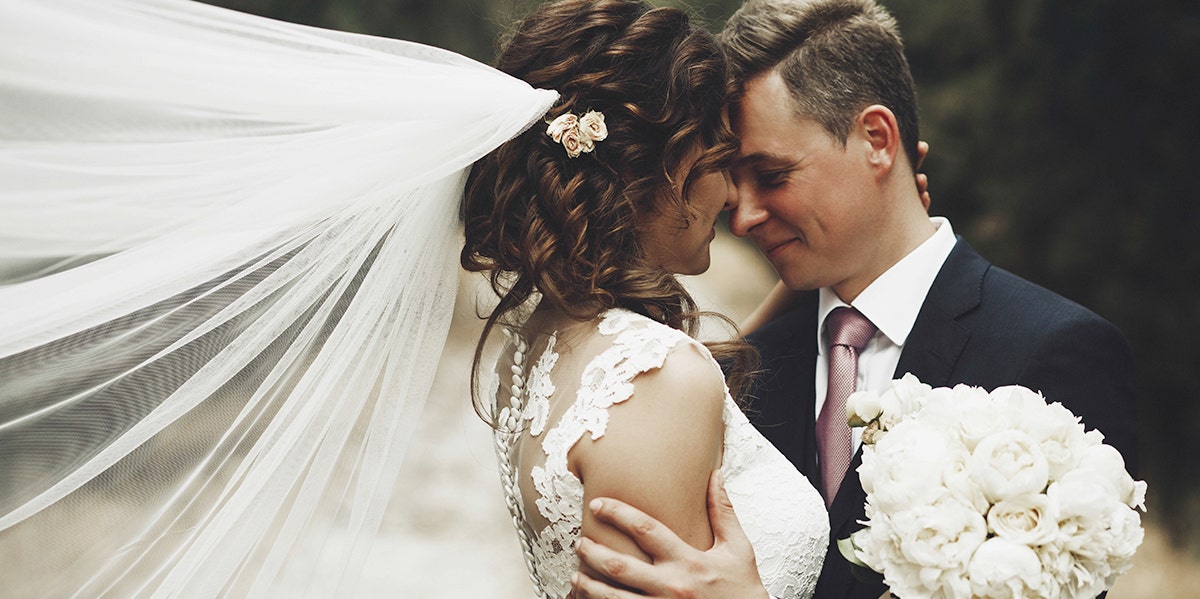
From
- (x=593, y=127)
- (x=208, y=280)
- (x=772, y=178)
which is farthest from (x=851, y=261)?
(x=208, y=280)

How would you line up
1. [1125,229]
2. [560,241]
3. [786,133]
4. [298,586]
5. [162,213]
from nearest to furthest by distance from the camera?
[162,213] < [298,586] < [560,241] < [786,133] < [1125,229]

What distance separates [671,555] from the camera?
1.97 m

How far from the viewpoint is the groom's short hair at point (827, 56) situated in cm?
305

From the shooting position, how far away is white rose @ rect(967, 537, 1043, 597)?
5.81 ft

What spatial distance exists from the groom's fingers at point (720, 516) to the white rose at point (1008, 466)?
0.46 meters

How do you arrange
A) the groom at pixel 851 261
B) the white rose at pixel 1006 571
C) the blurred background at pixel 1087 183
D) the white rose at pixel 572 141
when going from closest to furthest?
the white rose at pixel 1006 571, the white rose at pixel 572 141, the groom at pixel 851 261, the blurred background at pixel 1087 183

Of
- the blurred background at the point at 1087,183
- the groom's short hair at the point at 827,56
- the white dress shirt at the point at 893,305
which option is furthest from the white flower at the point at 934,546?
the blurred background at the point at 1087,183

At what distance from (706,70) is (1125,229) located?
442cm

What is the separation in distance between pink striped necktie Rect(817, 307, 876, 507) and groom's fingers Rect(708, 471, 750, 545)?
2.94 ft

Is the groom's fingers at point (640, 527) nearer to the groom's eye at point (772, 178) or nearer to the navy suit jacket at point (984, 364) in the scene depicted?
the navy suit jacket at point (984, 364)

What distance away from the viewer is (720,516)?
6.74 ft

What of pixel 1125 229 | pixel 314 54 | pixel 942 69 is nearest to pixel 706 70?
pixel 314 54

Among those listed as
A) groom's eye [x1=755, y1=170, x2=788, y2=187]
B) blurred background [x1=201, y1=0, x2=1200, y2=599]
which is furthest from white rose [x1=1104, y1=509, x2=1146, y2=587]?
blurred background [x1=201, y1=0, x2=1200, y2=599]

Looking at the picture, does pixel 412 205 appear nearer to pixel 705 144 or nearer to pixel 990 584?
pixel 705 144
